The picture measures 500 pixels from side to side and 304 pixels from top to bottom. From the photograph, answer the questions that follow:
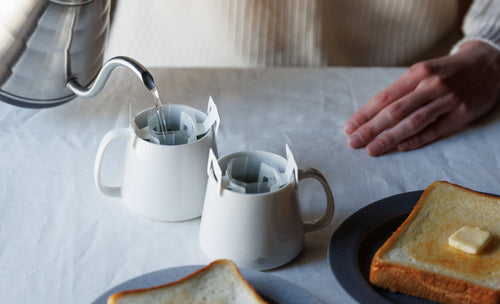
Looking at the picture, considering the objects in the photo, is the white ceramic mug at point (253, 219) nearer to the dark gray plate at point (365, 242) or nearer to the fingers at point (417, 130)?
the dark gray plate at point (365, 242)

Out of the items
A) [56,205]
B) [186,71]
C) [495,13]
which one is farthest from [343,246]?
[495,13]

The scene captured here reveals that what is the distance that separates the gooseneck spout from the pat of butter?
35cm

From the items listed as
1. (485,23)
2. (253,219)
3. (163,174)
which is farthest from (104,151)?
(485,23)

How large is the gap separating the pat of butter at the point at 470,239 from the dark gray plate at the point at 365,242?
2.7 inches

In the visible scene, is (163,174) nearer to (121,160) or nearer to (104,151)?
(104,151)

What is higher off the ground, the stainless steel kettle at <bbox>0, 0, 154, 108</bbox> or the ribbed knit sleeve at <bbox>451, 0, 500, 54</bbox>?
the stainless steel kettle at <bbox>0, 0, 154, 108</bbox>

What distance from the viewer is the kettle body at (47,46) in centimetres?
63

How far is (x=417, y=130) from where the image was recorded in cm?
79

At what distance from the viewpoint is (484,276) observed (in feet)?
1.64

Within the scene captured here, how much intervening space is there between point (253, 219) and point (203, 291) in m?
0.08

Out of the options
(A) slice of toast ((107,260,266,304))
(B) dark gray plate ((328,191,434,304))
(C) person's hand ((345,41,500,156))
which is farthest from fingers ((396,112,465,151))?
(A) slice of toast ((107,260,266,304))

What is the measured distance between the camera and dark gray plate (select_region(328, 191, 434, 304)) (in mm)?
504

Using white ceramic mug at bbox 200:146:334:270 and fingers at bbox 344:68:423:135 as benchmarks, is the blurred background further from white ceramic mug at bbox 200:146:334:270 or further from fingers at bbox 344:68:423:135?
white ceramic mug at bbox 200:146:334:270

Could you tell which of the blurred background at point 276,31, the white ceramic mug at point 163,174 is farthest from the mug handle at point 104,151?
the blurred background at point 276,31
